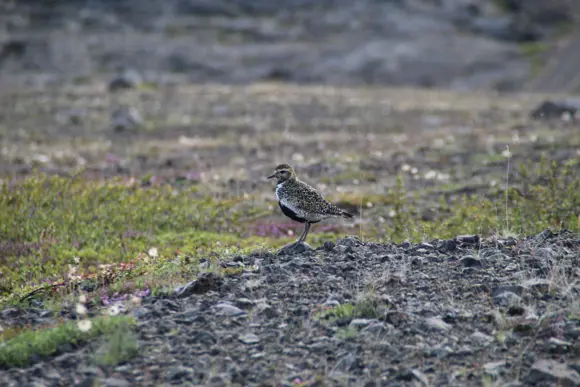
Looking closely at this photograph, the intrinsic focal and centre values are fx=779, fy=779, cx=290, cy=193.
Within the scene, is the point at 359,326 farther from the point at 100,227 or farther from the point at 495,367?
the point at 100,227

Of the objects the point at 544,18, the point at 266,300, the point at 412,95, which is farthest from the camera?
the point at 544,18

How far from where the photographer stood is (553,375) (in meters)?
8.05

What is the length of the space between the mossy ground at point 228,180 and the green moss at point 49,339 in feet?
3.98

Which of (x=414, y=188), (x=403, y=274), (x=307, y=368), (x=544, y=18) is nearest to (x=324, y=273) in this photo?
(x=403, y=274)

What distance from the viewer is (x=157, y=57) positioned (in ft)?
269

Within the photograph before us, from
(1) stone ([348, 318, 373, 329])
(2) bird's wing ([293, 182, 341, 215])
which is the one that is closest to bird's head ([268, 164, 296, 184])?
(2) bird's wing ([293, 182, 341, 215])

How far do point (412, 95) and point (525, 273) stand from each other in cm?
5277

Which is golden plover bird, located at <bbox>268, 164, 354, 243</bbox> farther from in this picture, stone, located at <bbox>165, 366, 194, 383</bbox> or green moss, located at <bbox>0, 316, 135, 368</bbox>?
stone, located at <bbox>165, 366, 194, 383</bbox>

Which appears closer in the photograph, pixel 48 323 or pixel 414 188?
pixel 48 323

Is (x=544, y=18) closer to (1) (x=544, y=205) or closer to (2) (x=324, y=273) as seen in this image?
(1) (x=544, y=205)

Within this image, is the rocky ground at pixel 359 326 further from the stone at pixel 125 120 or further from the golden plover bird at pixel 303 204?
the stone at pixel 125 120

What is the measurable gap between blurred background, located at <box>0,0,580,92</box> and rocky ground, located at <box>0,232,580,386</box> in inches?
2071

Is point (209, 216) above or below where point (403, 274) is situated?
below

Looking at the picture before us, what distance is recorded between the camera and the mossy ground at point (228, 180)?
15734 mm
